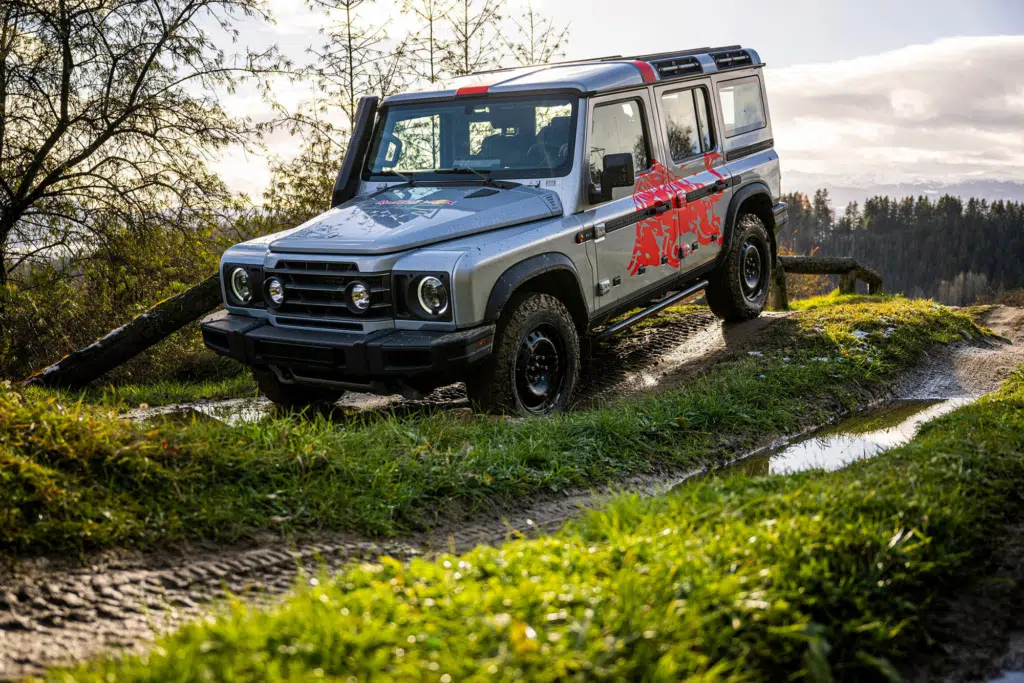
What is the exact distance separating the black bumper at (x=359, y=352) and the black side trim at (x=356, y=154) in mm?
1450

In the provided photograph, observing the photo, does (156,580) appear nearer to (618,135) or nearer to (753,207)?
(618,135)

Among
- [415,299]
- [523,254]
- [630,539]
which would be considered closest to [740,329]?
[523,254]

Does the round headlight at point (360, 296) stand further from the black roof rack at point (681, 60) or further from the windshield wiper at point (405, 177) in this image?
the black roof rack at point (681, 60)

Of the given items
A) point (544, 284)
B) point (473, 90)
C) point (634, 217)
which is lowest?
point (544, 284)

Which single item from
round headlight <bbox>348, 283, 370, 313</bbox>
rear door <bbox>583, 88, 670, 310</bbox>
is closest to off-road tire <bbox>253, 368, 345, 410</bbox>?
round headlight <bbox>348, 283, 370, 313</bbox>

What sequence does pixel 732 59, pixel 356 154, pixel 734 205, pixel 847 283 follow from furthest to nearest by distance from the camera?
pixel 847 283, pixel 732 59, pixel 734 205, pixel 356 154

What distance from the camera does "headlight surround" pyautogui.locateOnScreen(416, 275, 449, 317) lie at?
527 centimetres

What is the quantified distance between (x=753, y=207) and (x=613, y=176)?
10.8ft

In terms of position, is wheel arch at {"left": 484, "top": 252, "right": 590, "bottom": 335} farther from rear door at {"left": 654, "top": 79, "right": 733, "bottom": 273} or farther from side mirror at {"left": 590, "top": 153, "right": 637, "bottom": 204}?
rear door at {"left": 654, "top": 79, "right": 733, "bottom": 273}

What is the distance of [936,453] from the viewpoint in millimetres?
4590

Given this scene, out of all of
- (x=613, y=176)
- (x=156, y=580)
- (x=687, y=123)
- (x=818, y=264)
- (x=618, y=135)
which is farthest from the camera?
(x=818, y=264)

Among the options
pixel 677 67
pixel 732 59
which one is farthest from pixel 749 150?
pixel 677 67

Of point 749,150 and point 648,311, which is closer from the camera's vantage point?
point 648,311

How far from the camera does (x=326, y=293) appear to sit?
18.4 feet
